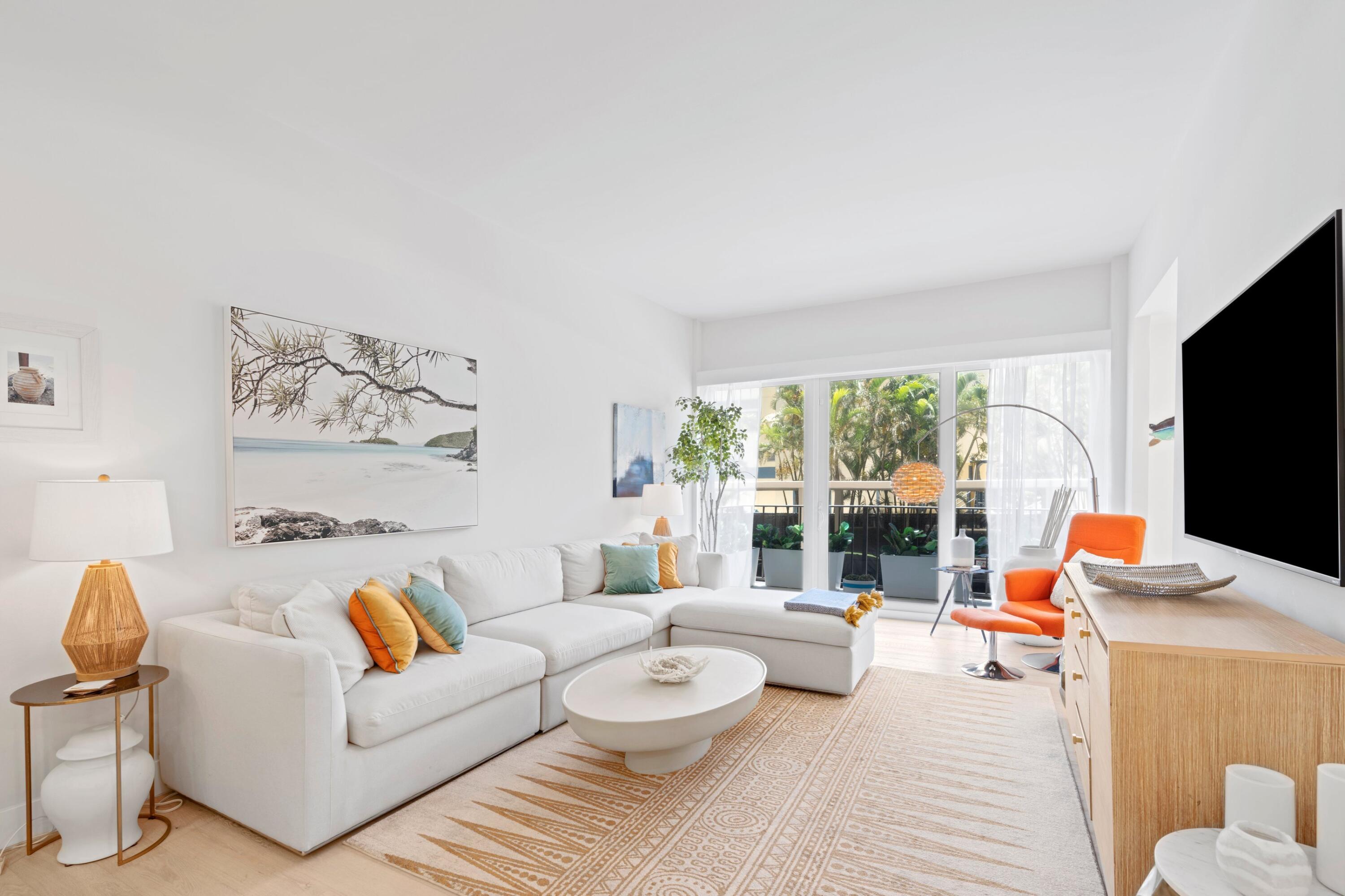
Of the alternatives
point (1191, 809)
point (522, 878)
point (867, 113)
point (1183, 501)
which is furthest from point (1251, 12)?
point (522, 878)

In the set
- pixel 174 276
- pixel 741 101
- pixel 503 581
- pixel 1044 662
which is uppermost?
pixel 741 101

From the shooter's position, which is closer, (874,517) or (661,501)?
(661,501)

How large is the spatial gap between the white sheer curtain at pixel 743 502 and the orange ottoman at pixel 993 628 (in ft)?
7.83

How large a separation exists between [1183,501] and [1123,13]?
187 cm

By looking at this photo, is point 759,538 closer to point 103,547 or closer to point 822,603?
point 822,603

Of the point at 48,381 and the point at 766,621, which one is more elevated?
the point at 48,381

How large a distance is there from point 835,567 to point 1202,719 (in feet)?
Answer: 15.1

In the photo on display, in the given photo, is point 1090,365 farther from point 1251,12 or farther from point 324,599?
point 324,599

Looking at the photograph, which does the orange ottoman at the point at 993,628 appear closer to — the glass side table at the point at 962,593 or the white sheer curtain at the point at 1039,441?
the glass side table at the point at 962,593

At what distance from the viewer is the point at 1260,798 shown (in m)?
1.34

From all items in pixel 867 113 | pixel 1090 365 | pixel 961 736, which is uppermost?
pixel 867 113

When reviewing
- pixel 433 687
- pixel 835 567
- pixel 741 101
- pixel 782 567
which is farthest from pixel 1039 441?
pixel 433 687

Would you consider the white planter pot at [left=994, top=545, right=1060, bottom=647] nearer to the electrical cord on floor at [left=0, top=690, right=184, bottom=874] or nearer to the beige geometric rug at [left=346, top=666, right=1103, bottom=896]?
the beige geometric rug at [left=346, top=666, right=1103, bottom=896]

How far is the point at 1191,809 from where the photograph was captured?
151 centimetres
